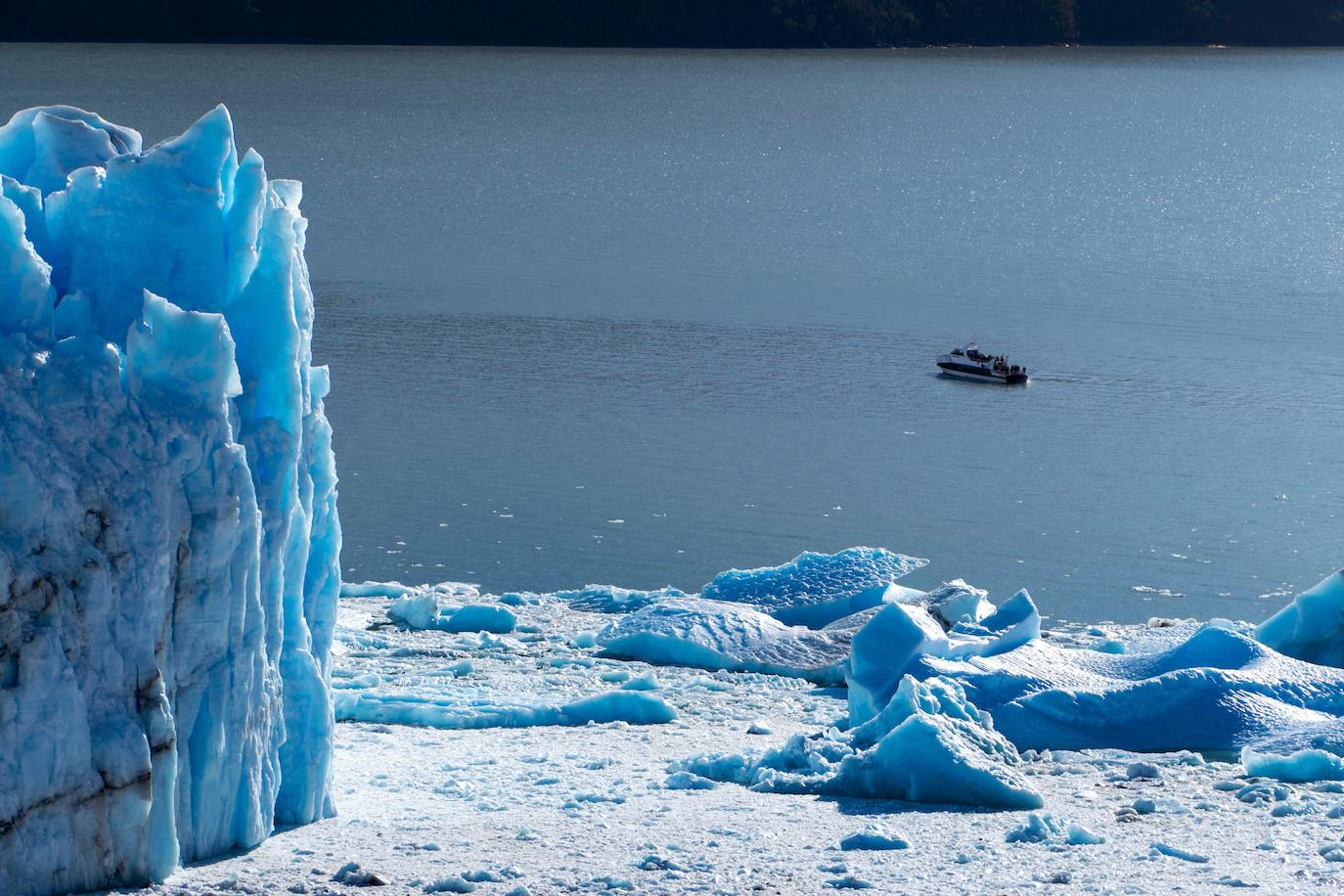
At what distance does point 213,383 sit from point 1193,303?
30.5 m

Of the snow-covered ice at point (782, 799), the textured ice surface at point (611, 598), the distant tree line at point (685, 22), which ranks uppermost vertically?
the distant tree line at point (685, 22)

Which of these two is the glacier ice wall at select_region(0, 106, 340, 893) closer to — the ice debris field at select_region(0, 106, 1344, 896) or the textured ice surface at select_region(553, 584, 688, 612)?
the ice debris field at select_region(0, 106, 1344, 896)

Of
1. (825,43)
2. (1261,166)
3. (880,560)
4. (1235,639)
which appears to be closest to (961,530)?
(880,560)

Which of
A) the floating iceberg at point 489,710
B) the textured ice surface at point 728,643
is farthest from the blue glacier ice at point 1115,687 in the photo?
the floating iceberg at point 489,710

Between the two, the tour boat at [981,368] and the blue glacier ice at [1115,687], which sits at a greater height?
the blue glacier ice at [1115,687]

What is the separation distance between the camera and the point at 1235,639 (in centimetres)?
1334

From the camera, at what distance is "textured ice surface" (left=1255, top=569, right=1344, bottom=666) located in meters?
14.0

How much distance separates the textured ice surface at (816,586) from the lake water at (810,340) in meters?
1.80

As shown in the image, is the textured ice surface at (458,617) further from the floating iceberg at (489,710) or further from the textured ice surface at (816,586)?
the floating iceberg at (489,710)

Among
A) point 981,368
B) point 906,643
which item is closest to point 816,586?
point 906,643

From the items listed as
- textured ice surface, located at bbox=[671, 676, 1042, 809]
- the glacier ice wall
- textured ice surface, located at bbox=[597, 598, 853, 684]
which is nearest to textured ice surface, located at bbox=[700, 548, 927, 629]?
textured ice surface, located at bbox=[597, 598, 853, 684]

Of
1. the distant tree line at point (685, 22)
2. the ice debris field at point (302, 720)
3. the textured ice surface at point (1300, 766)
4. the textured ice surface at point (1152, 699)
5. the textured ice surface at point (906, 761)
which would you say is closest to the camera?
the ice debris field at point (302, 720)

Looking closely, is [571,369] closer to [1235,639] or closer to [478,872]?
[1235,639]

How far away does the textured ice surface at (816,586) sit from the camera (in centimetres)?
1582
